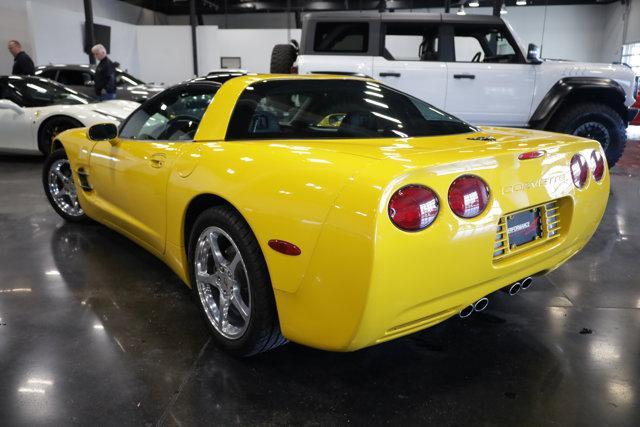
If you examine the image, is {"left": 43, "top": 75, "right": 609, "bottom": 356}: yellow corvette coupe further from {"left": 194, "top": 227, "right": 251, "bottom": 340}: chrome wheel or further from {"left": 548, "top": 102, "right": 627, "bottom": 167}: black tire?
{"left": 548, "top": 102, "right": 627, "bottom": 167}: black tire

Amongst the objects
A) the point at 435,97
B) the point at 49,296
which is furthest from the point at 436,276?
the point at 435,97

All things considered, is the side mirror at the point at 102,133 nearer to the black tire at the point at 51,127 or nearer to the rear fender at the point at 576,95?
the black tire at the point at 51,127

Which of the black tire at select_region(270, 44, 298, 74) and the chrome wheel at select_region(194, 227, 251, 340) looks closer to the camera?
the chrome wheel at select_region(194, 227, 251, 340)

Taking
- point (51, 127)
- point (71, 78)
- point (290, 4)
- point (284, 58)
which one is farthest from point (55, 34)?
point (284, 58)

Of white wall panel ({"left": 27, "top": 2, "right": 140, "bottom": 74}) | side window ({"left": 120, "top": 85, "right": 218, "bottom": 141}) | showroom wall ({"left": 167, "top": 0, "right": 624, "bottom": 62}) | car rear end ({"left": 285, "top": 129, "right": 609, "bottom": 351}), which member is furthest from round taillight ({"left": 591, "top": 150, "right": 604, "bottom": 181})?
showroom wall ({"left": 167, "top": 0, "right": 624, "bottom": 62})

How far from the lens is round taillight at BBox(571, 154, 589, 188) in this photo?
6.71 ft

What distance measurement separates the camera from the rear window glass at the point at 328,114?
221cm

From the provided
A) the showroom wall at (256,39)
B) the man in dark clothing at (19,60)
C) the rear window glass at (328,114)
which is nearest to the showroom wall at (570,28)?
the showroom wall at (256,39)

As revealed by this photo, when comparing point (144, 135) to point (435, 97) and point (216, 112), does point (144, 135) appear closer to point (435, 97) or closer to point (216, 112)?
point (216, 112)

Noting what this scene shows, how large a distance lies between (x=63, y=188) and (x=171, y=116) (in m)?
1.86

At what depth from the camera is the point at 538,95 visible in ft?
18.4

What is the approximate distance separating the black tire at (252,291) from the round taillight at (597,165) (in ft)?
5.01

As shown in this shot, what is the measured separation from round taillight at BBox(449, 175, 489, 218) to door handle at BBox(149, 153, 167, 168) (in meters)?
1.47

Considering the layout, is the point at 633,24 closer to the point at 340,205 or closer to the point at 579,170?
the point at 579,170
